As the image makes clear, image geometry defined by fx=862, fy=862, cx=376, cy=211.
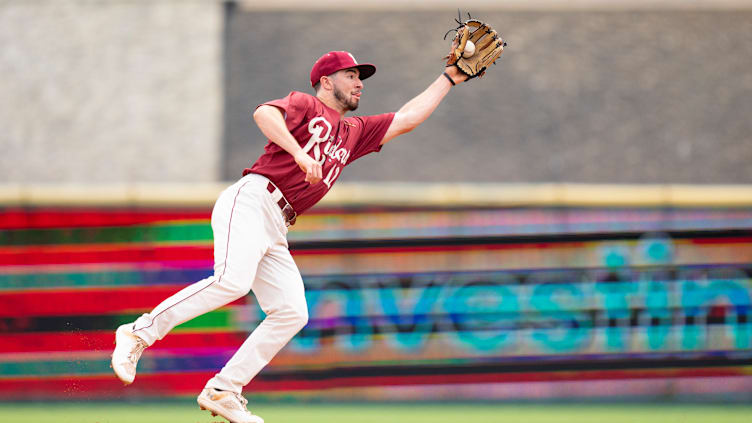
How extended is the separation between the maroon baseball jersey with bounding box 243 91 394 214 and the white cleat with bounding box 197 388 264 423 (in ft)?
3.17

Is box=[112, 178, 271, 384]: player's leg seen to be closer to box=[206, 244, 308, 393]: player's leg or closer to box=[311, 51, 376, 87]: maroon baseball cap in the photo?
box=[206, 244, 308, 393]: player's leg

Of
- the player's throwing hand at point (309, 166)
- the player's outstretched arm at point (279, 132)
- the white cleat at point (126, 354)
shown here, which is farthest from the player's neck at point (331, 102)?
the white cleat at point (126, 354)

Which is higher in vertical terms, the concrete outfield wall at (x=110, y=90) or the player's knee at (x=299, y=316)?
the concrete outfield wall at (x=110, y=90)

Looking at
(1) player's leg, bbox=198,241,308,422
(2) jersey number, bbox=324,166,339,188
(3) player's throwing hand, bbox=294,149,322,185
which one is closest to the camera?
(3) player's throwing hand, bbox=294,149,322,185

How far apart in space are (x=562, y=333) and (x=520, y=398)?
0.55 meters

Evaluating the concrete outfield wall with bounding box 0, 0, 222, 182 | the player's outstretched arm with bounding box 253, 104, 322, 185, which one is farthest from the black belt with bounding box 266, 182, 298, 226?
the concrete outfield wall with bounding box 0, 0, 222, 182

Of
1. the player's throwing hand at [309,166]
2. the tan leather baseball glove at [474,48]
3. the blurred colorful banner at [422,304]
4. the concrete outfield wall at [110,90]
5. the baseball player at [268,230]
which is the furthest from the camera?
the concrete outfield wall at [110,90]

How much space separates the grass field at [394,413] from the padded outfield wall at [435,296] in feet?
0.45

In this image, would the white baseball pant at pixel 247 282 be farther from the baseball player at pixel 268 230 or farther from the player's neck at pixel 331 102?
the player's neck at pixel 331 102

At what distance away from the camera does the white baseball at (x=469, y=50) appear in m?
4.52

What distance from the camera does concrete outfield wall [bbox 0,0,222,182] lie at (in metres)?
11.9

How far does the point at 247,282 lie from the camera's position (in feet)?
13.4

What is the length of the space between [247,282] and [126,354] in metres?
0.64

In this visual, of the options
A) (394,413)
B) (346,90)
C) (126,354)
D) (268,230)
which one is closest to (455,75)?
(346,90)
